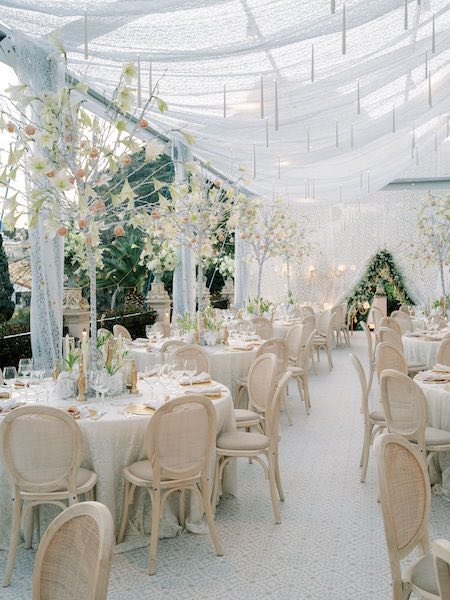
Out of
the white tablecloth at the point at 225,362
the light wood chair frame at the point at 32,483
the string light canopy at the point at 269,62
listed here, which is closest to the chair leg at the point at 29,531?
the light wood chair frame at the point at 32,483

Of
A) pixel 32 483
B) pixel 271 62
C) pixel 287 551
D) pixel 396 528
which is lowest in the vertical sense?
pixel 287 551

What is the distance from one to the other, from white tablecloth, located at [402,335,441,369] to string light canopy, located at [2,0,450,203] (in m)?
2.68

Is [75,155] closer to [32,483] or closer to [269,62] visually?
[269,62]

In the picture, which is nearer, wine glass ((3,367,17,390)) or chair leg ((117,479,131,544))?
chair leg ((117,479,131,544))

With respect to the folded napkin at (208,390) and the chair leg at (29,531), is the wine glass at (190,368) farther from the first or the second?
the chair leg at (29,531)

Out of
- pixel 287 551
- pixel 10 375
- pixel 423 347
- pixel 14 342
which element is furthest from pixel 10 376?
pixel 423 347

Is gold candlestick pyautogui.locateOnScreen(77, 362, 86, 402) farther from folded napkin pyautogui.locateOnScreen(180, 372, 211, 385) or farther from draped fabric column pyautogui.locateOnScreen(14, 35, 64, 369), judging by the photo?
draped fabric column pyautogui.locateOnScreen(14, 35, 64, 369)

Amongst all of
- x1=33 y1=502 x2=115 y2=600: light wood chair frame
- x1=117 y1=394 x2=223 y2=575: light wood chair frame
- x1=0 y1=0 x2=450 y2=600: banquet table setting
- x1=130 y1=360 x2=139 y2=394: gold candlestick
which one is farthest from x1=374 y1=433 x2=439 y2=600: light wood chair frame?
x1=130 y1=360 x2=139 y2=394: gold candlestick

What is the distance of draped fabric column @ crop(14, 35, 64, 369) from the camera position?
18.7 ft

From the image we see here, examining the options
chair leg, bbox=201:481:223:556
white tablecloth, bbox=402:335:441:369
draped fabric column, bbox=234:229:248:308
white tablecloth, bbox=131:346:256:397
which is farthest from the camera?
draped fabric column, bbox=234:229:248:308

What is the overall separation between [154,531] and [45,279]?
299cm

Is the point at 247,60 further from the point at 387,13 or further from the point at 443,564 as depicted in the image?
the point at 443,564

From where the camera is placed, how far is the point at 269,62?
458 centimetres

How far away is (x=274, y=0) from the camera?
359 cm
